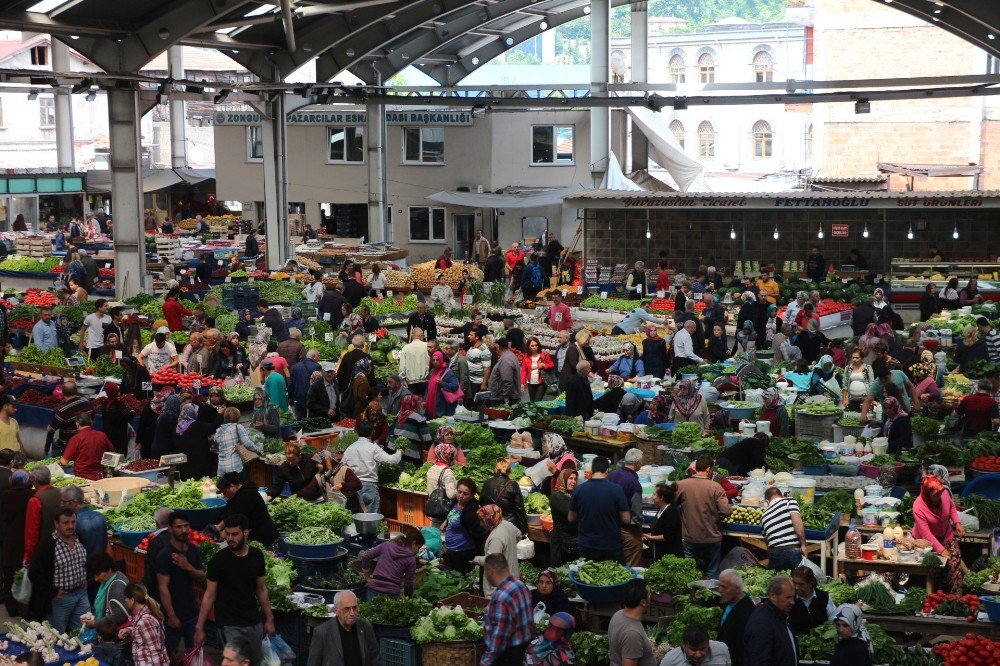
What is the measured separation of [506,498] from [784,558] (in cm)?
211

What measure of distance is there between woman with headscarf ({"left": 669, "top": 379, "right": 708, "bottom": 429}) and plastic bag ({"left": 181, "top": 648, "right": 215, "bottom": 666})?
6.61 m

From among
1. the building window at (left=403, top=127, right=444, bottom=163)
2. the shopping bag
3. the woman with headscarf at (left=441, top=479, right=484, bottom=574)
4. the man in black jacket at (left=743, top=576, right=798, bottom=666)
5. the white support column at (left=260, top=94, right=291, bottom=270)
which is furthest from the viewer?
the building window at (left=403, top=127, right=444, bottom=163)

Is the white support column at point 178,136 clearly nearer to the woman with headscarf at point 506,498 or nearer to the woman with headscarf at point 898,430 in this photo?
the woman with headscarf at point 898,430

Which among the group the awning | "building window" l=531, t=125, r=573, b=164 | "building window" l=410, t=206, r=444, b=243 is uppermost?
"building window" l=531, t=125, r=573, b=164

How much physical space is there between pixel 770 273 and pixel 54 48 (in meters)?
25.8

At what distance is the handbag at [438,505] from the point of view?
35.2 feet

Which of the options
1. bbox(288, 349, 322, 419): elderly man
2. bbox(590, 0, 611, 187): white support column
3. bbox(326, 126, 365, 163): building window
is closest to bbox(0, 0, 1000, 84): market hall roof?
bbox(590, 0, 611, 187): white support column

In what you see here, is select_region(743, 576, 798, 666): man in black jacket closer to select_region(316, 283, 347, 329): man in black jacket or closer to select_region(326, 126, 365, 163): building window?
select_region(316, 283, 347, 329): man in black jacket

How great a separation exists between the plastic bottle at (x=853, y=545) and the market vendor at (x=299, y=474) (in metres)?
4.00

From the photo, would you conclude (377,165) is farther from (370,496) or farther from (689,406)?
(370,496)

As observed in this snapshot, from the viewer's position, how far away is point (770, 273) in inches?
947

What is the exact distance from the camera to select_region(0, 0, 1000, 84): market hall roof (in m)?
22.7

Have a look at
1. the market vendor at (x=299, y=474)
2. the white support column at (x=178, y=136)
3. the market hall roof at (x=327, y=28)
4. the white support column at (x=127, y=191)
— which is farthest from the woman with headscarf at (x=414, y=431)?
the white support column at (x=178, y=136)

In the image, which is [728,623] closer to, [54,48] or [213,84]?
[213,84]
